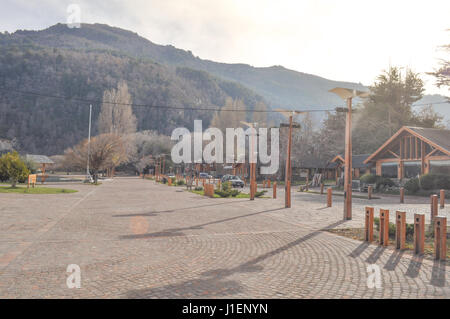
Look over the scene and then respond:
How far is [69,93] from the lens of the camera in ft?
497

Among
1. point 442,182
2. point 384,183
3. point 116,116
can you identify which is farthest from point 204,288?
point 116,116

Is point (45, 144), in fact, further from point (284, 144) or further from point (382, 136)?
point (382, 136)

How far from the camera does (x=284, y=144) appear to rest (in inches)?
2373

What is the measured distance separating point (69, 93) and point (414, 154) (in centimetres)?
15059

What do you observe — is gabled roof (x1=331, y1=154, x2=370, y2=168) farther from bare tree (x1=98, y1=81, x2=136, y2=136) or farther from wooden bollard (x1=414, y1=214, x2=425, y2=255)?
bare tree (x1=98, y1=81, x2=136, y2=136)

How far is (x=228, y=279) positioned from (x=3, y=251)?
4.64 meters

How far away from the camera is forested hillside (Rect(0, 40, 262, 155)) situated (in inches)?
5335

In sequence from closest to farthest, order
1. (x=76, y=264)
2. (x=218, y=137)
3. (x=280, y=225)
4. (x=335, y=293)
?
(x=335, y=293)
(x=76, y=264)
(x=280, y=225)
(x=218, y=137)

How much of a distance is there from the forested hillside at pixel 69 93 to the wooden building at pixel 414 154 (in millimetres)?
103960

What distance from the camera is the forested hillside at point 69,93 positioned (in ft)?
445

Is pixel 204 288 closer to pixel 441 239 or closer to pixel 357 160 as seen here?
pixel 441 239

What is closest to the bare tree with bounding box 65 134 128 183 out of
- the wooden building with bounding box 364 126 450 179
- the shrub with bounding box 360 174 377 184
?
the shrub with bounding box 360 174 377 184

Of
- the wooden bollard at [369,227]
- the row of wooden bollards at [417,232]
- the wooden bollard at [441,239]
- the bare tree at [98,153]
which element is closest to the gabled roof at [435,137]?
the wooden bollard at [369,227]

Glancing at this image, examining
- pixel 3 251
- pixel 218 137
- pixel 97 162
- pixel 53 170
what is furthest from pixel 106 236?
pixel 53 170
